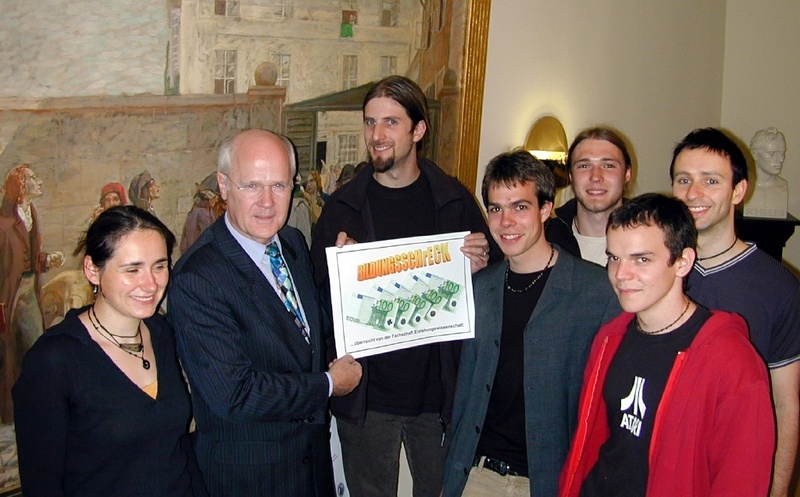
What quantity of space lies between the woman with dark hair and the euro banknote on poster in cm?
71

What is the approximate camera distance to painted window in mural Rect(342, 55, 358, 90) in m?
3.29

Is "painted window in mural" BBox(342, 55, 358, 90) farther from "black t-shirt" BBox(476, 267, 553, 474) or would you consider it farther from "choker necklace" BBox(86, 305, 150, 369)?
"choker necklace" BBox(86, 305, 150, 369)

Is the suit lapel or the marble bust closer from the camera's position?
the suit lapel

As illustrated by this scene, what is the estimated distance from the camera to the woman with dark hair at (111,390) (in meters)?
1.91

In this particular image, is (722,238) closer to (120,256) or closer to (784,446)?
(784,446)

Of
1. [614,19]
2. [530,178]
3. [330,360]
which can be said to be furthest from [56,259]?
[614,19]

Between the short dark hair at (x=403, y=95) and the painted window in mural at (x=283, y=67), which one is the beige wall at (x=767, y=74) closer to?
the short dark hair at (x=403, y=95)

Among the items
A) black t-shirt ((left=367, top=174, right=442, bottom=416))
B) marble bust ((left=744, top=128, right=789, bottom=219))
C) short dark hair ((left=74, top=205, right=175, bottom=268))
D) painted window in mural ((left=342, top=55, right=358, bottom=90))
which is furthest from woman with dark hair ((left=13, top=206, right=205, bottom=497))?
marble bust ((left=744, top=128, right=789, bottom=219))

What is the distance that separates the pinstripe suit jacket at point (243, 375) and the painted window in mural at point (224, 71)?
707mm

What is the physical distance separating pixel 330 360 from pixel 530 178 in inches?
45.4

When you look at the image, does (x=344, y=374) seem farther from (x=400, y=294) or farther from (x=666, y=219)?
(x=666, y=219)

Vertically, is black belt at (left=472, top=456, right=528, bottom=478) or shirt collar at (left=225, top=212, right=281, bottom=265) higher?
shirt collar at (left=225, top=212, right=281, bottom=265)

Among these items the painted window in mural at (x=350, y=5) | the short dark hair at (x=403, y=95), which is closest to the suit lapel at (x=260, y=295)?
the short dark hair at (x=403, y=95)

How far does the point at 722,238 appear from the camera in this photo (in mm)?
2590
